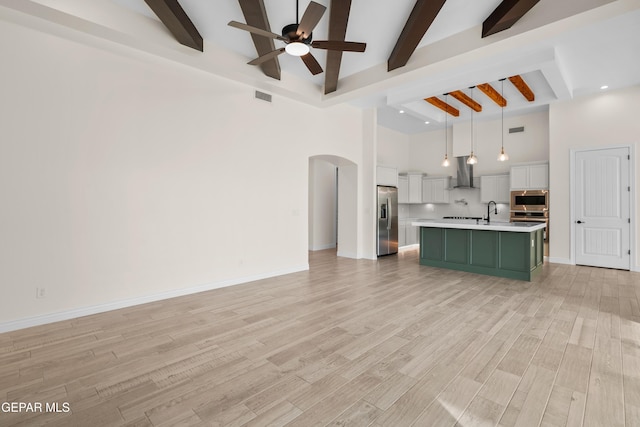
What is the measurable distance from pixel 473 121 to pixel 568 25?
541 cm

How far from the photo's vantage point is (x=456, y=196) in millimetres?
9211

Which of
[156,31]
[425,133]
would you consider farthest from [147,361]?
[425,133]

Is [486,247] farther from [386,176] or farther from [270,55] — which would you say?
[270,55]

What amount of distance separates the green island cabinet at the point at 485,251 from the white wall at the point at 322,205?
3.40 metres

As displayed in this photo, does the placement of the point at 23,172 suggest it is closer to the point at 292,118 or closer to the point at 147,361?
the point at 147,361

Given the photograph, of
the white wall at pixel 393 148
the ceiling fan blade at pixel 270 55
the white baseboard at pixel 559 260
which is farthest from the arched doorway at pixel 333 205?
the white baseboard at pixel 559 260

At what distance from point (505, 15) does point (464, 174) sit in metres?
5.78

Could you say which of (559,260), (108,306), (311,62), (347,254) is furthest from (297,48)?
(559,260)

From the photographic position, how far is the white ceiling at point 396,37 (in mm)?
3406

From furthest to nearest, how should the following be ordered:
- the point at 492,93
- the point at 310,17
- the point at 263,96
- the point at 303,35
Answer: the point at 492,93 → the point at 263,96 → the point at 303,35 → the point at 310,17

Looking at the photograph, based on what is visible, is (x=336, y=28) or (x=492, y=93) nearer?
(x=336, y=28)

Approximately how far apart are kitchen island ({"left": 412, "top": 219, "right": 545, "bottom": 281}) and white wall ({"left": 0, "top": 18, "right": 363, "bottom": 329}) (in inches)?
128

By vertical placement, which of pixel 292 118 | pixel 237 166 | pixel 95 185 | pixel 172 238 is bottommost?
pixel 172 238

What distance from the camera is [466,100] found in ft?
22.9
